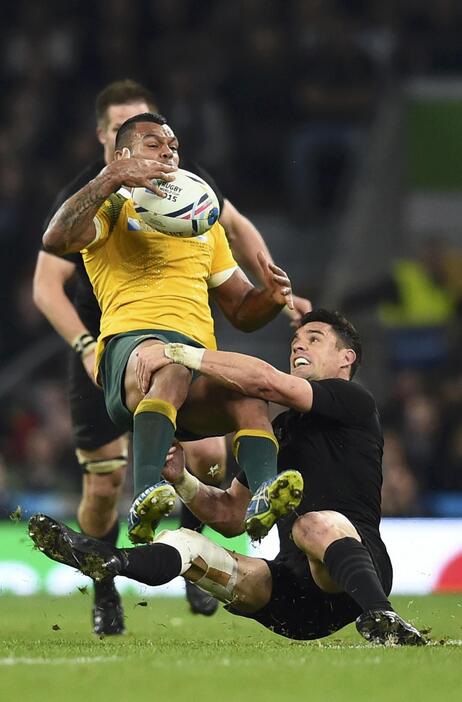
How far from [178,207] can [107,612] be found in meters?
2.27

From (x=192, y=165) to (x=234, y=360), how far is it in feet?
6.05

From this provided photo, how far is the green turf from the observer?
4.21m

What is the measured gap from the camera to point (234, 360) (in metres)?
5.81

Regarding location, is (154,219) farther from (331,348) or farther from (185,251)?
(331,348)

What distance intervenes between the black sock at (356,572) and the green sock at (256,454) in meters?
0.37

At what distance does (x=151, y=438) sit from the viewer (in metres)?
5.64

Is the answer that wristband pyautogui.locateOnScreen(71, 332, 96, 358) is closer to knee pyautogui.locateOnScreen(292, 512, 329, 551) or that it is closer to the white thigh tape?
the white thigh tape

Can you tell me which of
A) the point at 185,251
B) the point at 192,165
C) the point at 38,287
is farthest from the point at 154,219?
the point at 38,287

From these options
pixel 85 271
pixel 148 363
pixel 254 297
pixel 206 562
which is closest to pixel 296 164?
pixel 85 271

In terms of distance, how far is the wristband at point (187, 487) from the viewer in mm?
6168

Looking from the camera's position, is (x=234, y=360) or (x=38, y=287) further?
(x=38, y=287)

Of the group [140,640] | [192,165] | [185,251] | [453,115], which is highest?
[453,115]

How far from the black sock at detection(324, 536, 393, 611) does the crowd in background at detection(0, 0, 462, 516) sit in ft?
25.3

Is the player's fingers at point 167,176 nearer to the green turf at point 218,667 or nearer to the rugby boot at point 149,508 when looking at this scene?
the rugby boot at point 149,508
